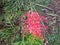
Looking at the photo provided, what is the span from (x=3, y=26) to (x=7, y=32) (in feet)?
0.49

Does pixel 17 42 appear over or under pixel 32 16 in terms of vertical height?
under

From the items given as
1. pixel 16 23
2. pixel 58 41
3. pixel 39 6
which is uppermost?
pixel 39 6

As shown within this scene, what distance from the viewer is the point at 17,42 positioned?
280 centimetres

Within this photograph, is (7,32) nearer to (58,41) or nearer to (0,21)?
(0,21)

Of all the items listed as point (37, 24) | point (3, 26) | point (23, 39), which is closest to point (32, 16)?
point (37, 24)

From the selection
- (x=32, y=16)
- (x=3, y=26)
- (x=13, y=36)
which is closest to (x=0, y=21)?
(x=3, y=26)

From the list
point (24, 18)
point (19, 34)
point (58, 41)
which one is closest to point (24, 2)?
point (24, 18)

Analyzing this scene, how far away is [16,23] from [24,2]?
29 cm

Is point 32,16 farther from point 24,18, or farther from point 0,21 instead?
point 0,21

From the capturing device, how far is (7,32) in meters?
2.92

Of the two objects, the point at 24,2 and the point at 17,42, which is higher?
the point at 24,2

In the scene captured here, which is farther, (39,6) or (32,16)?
(39,6)

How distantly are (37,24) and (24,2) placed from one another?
13.1 inches

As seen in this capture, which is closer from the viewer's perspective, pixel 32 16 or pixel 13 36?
pixel 32 16
